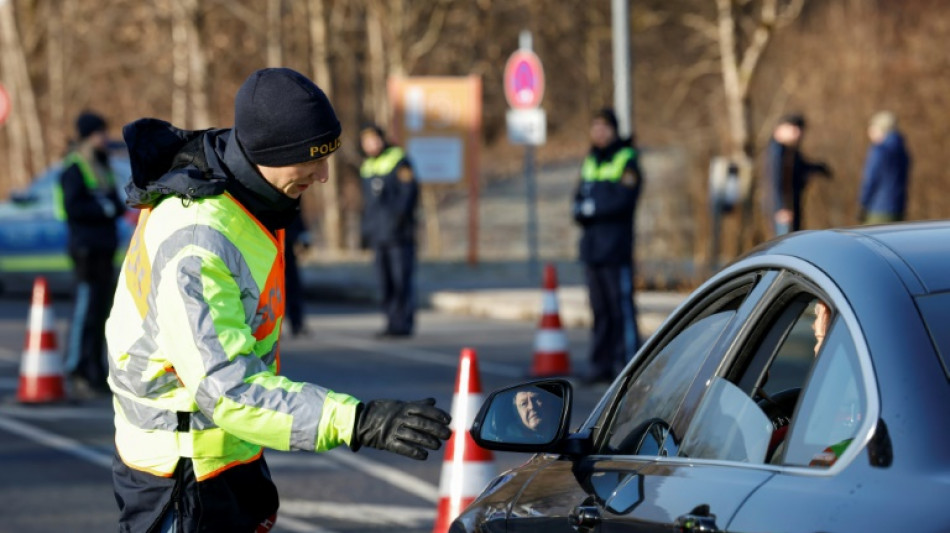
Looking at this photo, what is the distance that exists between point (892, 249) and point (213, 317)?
4.43ft

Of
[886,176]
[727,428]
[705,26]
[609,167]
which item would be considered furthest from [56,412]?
[705,26]

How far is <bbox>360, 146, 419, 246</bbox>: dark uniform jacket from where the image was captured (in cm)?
1547

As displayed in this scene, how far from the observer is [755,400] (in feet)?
11.1

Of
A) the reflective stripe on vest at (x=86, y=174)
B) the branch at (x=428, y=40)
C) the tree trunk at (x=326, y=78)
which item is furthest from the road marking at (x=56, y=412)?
the branch at (x=428, y=40)

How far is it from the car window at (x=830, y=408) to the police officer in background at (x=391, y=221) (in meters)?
12.6

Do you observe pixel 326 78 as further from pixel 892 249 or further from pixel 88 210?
pixel 892 249

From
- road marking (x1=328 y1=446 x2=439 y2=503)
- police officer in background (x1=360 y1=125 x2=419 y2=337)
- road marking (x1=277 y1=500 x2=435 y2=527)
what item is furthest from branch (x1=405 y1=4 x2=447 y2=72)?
road marking (x1=277 y1=500 x2=435 y2=527)

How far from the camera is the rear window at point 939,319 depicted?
2.58m

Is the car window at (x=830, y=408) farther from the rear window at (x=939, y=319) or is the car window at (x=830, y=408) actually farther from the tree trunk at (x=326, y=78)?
the tree trunk at (x=326, y=78)

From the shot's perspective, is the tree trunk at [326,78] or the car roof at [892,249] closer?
the car roof at [892,249]

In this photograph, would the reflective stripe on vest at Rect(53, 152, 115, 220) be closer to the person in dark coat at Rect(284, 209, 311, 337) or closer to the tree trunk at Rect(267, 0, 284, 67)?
the person in dark coat at Rect(284, 209, 311, 337)

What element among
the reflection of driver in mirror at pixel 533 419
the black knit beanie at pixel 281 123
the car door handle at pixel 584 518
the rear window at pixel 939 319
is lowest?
the car door handle at pixel 584 518

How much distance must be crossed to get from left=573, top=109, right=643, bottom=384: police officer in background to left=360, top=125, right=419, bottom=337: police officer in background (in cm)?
367

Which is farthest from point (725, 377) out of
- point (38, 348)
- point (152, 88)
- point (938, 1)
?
point (152, 88)
